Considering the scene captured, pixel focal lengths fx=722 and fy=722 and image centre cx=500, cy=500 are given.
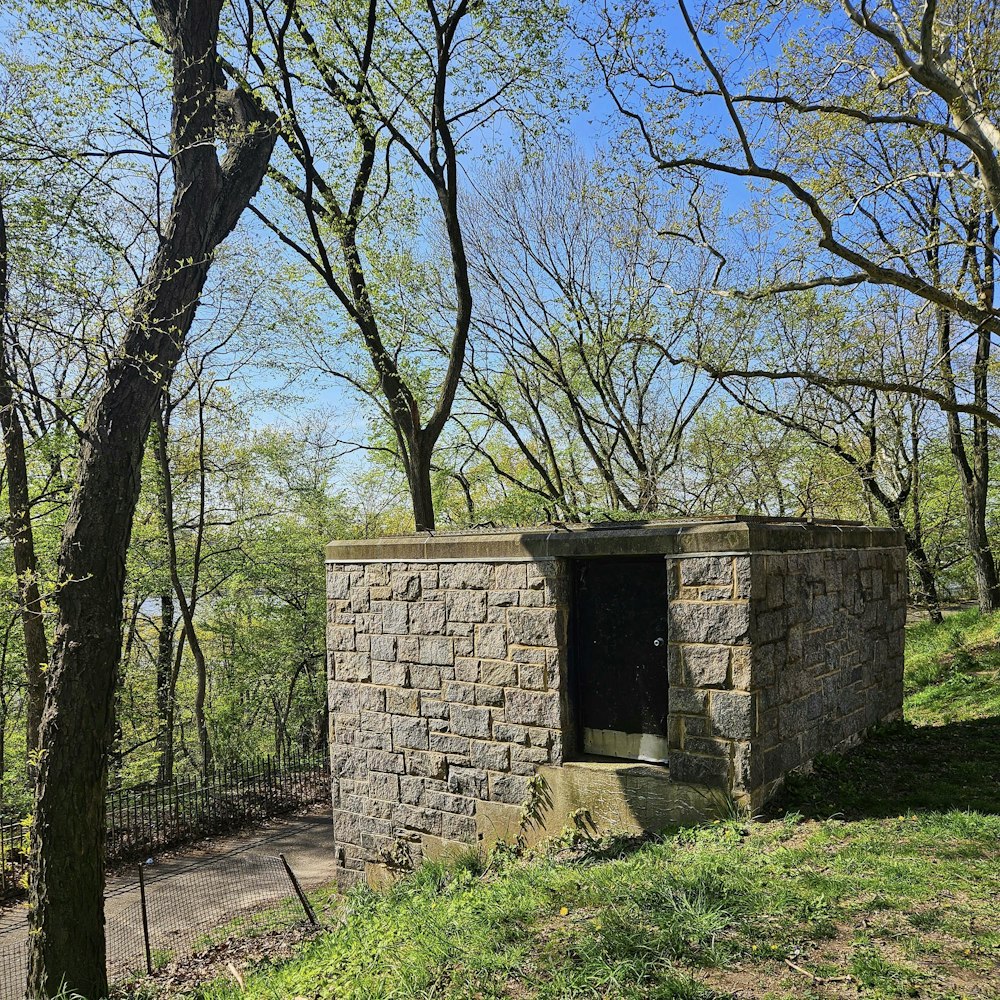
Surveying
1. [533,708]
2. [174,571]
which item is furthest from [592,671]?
[174,571]

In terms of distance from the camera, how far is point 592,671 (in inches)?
198

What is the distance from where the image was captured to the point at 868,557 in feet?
19.5

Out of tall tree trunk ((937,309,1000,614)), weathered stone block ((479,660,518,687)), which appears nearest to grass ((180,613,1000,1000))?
weathered stone block ((479,660,518,687))

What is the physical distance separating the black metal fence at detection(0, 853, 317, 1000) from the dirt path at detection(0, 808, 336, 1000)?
0.04ft

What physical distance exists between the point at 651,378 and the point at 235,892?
1297cm

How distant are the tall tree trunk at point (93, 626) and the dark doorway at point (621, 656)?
11.9ft

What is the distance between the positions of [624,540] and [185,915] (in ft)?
27.7

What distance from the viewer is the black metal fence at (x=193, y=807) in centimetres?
1156

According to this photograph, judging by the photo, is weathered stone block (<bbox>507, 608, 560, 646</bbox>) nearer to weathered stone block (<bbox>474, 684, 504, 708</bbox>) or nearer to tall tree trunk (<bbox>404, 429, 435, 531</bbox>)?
weathered stone block (<bbox>474, 684, 504, 708</bbox>)

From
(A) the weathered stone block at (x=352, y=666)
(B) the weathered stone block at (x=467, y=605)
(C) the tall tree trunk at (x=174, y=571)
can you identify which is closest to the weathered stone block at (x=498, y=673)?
(B) the weathered stone block at (x=467, y=605)

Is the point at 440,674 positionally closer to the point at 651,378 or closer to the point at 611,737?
the point at 611,737

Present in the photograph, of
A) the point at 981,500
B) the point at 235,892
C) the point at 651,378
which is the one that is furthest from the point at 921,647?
the point at 235,892

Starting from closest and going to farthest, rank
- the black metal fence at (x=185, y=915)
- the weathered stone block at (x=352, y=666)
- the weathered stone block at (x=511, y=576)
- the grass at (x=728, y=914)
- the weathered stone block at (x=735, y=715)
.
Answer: the grass at (x=728, y=914)
the weathered stone block at (x=735, y=715)
the weathered stone block at (x=511, y=576)
the weathered stone block at (x=352, y=666)
the black metal fence at (x=185, y=915)

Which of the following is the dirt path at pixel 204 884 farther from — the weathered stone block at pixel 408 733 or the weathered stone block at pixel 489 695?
the weathered stone block at pixel 489 695
